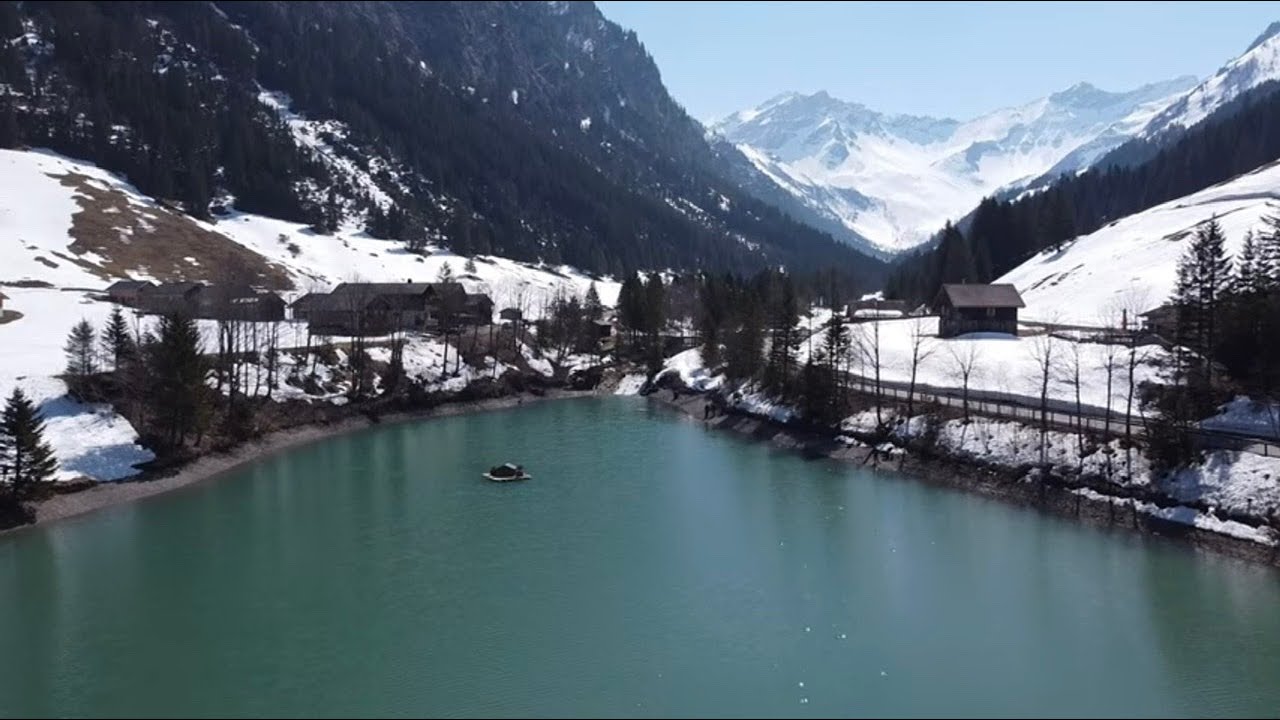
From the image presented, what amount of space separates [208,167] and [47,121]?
28.4 meters

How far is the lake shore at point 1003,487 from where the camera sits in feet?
141

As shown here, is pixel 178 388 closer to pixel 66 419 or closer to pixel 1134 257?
pixel 66 419

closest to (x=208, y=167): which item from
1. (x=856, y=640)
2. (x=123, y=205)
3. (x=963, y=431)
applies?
(x=123, y=205)

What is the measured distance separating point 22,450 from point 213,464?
47.8 feet

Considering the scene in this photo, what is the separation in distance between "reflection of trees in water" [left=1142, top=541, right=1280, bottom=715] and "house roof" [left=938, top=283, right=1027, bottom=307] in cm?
4908

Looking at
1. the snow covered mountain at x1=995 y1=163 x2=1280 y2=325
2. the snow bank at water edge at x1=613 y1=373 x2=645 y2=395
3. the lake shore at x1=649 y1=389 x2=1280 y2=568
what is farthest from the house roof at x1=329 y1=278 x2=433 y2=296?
the snow covered mountain at x1=995 y1=163 x2=1280 y2=325

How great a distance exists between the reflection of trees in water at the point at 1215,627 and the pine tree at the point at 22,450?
5668cm

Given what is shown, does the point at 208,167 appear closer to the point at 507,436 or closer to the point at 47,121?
the point at 47,121

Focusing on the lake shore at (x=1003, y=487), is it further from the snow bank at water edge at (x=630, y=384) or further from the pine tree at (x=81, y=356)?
the pine tree at (x=81, y=356)

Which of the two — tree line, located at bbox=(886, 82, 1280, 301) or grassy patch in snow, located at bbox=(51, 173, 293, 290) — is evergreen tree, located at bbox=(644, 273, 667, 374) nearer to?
tree line, located at bbox=(886, 82, 1280, 301)

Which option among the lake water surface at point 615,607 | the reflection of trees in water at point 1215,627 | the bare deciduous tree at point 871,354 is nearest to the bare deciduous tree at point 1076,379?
the lake water surface at point 615,607

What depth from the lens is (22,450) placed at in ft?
156

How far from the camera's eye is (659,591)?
38.1 meters

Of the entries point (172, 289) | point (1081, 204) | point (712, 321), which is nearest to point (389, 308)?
point (172, 289)
